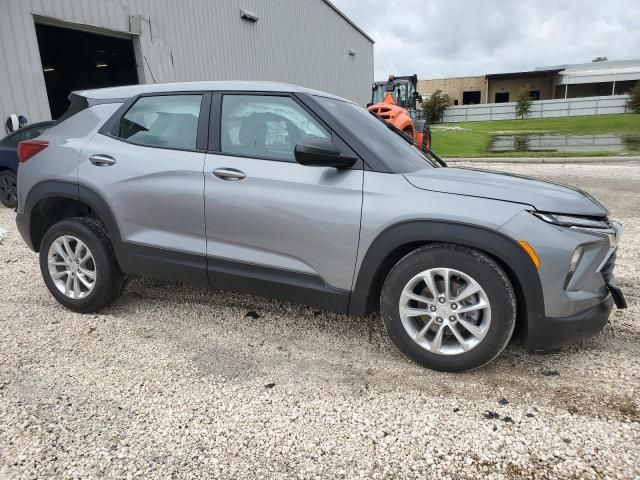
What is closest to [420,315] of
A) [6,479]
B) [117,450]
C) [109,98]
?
[117,450]

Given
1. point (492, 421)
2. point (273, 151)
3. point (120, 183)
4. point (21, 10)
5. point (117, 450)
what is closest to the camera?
point (117, 450)

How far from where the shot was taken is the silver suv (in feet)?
8.64

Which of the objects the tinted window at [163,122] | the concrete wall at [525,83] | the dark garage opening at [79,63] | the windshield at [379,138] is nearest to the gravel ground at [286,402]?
the windshield at [379,138]

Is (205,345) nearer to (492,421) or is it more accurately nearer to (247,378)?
(247,378)

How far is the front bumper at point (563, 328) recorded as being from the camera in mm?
2621

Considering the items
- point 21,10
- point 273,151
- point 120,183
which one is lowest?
point 120,183

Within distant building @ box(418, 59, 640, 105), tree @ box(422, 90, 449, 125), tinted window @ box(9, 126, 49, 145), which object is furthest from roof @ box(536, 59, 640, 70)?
tinted window @ box(9, 126, 49, 145)

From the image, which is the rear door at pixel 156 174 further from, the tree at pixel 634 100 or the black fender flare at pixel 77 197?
the tree at pixel 634 100

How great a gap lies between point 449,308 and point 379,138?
1.26 m

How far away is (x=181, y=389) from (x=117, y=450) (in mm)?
547

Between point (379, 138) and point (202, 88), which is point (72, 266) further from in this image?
point (379, 138)

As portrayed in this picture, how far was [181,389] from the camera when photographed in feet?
9.12

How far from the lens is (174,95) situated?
3529 mm

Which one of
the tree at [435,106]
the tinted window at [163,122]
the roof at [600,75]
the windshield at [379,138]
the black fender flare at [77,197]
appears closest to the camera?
the windshield at [379,138]
